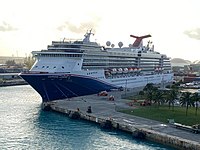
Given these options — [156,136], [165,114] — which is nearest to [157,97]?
[165,114]

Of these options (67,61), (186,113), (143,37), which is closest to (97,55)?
(67,61)

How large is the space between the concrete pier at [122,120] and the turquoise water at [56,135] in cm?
128

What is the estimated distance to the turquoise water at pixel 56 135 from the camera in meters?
49.2

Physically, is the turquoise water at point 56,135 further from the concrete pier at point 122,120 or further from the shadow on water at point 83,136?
the concrete pier at point 122,120

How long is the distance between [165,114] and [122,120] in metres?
9.03

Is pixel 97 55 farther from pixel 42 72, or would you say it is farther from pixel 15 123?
pixel 15 123

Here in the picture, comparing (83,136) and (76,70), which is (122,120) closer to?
(83,136)

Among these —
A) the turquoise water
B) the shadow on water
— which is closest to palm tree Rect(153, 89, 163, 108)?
the shadow on water

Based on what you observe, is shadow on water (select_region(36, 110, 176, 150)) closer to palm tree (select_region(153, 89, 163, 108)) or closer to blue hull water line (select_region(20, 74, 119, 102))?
blue hull water line (select_region(20, 74, 119, 102))

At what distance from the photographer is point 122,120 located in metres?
60.8

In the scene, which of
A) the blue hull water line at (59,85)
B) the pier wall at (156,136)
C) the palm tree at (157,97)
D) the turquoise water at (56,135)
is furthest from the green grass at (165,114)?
the blue hull water line at (59,85)

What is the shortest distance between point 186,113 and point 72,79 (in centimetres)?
2673

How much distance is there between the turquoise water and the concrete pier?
1279 mm

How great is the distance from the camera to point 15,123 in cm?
6228
